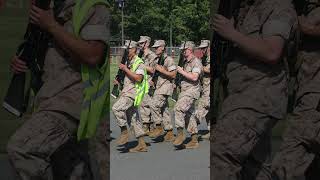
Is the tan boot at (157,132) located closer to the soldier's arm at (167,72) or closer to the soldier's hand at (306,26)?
the soldier's arm at (167,72)

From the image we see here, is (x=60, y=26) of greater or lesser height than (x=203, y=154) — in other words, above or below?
above

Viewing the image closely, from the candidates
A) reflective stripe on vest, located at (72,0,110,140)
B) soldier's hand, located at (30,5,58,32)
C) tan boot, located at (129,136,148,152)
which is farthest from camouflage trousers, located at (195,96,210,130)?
soldier's hand, located at (30,5,58,32)

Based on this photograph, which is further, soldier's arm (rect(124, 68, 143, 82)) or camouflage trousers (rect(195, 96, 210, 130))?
camouflage trousers (rect(195, 96, 210, 130))

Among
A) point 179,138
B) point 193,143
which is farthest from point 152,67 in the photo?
point 193,143

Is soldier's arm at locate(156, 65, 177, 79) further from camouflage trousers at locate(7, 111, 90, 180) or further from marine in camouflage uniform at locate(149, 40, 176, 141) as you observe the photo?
camouflage trousers at locate(7, 111, 90, 180)

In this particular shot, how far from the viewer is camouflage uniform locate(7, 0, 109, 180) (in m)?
3.02

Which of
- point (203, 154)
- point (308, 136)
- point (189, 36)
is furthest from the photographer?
point (189, 36)

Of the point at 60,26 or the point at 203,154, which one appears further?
the point at 203,154

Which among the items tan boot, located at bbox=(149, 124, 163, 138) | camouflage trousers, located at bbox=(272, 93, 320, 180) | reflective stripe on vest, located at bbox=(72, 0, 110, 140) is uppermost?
reflective stripe on vest, located at bbox=(72, 0, 110, 140)

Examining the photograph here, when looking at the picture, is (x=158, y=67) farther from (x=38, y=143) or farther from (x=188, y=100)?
(x=38, y=143)

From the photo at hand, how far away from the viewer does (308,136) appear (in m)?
3.64

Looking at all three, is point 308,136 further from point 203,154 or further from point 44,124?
point 203,154

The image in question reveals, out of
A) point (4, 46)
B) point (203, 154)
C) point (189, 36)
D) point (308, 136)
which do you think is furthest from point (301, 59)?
Answer: point (189, 36)

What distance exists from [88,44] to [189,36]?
25219 mm
